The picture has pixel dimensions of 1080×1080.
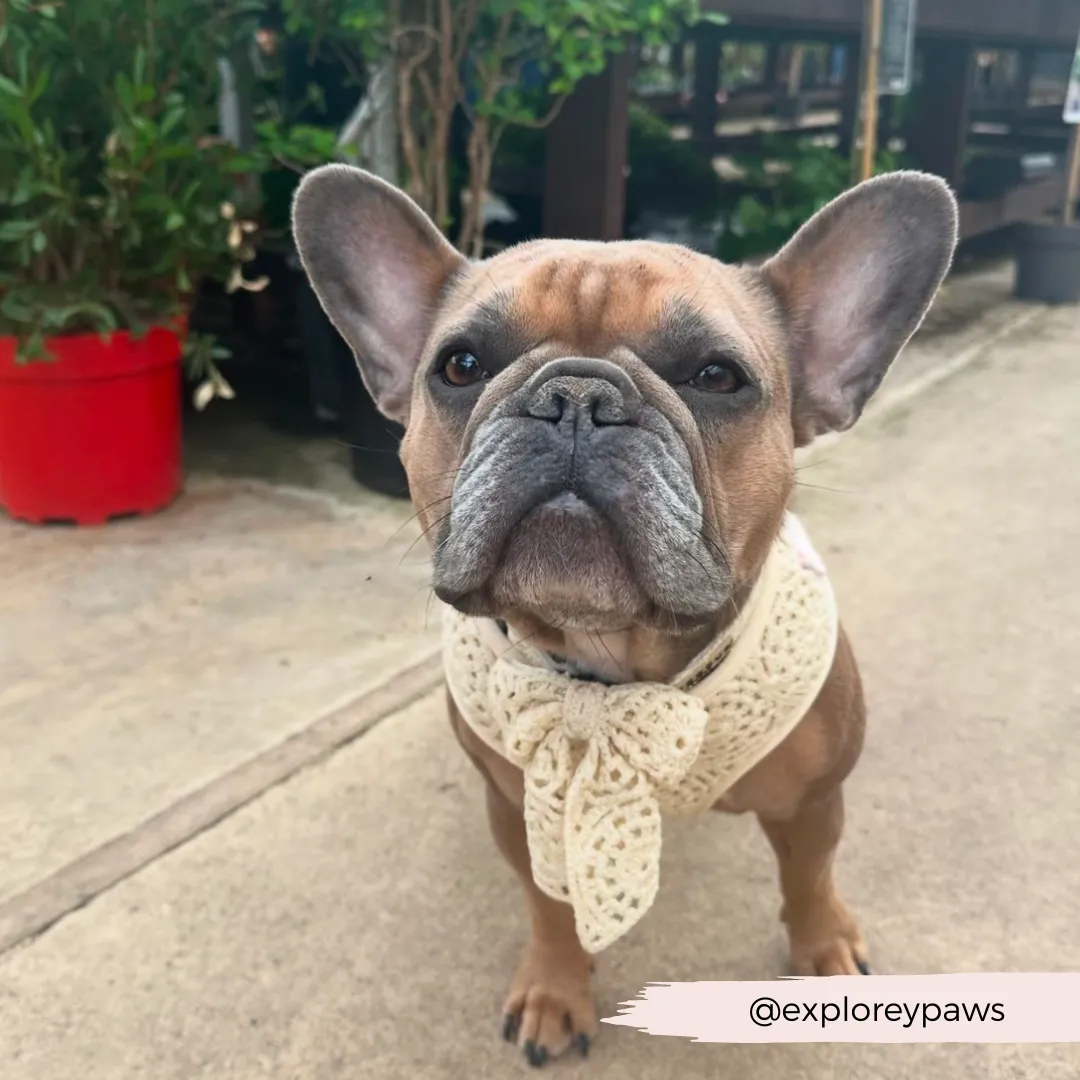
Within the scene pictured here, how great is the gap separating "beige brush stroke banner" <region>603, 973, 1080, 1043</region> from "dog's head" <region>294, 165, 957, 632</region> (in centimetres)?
53

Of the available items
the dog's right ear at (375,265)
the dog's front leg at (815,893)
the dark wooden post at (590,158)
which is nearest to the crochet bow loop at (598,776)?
the dog's front leg at (815,893)

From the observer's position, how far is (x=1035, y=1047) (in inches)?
54.7

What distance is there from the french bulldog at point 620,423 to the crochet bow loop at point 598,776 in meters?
0.08

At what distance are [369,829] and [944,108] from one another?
17.2 feet

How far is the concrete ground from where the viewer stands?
145 cm

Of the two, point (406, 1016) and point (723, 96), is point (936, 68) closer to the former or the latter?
point (723, 96)

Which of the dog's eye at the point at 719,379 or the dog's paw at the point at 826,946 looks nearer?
the dog's eye at the point at 719,379

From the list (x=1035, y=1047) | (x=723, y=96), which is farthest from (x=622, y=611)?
(x=723, y=96)

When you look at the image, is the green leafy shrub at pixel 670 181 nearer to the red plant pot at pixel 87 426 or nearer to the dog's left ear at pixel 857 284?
the red plant pot at pixel 87 426

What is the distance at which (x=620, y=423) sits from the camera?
43.0 inches

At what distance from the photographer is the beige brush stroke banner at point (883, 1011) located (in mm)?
1359

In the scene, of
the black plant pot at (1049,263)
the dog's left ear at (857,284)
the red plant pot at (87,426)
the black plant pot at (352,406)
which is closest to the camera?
the dog's left ear at (857,284)

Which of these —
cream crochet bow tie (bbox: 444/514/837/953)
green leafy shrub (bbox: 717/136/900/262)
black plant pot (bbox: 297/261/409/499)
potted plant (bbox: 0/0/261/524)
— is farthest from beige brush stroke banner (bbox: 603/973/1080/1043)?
green leafy shrub (bbox: 717/136/900/262)

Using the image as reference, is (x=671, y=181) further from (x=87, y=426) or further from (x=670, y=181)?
(x=87, y=426)
